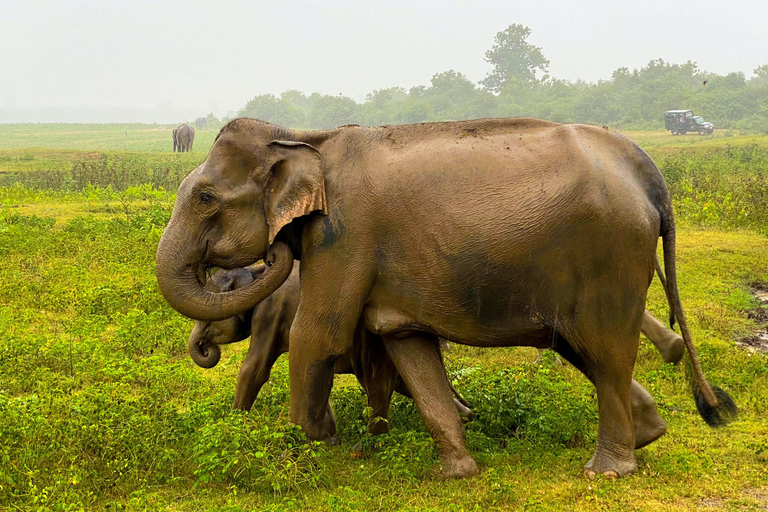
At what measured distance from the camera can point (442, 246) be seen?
5.04 meters

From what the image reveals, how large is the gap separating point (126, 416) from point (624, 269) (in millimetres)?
3361

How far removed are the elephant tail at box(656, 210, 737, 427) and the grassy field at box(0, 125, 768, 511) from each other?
11.8 inches

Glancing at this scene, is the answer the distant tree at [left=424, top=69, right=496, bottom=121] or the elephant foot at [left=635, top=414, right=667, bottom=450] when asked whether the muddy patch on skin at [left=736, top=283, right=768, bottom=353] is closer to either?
the elephant foot at [left=635, top=414, right=667, bottom=450]

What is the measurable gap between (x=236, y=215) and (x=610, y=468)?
108 inches

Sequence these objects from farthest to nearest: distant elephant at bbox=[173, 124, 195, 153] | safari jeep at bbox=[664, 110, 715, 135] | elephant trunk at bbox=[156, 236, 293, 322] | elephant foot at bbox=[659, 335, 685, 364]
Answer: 1. safari jeep at bbox=[664, 110, 715, 135]
2. distant elephant at bbox=[173, 124, 195, 153]
3. elephant foot at bbox=[659, 335, 685, 364]
4. elephant trunk at bbox=[156, 236, 293, 322]

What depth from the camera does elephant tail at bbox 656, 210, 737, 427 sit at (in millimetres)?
5270

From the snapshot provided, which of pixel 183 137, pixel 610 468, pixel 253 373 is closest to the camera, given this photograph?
pixel 610 468

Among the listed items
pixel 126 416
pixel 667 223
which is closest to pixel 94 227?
pixel 126 416

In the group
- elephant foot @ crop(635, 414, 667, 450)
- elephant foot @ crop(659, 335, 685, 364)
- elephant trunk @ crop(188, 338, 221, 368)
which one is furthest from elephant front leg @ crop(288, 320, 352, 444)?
elephant foot @ crop(659, 335, 685, 364)

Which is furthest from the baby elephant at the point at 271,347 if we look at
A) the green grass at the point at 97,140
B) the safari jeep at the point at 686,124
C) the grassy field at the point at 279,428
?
the safari jeep at the point at 686,124

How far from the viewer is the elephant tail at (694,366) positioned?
5.27 m

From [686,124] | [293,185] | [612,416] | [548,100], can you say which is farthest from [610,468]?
[548,100]

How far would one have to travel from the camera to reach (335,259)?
5.18 metres

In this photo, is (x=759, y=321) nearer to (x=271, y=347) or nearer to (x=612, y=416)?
(x=612, y=416)
